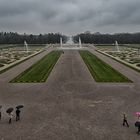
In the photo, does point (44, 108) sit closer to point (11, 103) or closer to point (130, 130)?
point (11, 103)

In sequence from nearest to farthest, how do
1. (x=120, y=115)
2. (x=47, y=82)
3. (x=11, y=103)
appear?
(x=120, y=115), (x=11, y=103), (x=47, y=82)

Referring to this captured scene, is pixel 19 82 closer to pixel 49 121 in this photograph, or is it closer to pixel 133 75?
pixel 49 121

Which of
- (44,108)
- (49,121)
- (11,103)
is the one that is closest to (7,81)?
(11,103)

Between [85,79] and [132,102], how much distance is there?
14538mm

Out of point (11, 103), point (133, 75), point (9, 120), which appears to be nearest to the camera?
point (9, 120)

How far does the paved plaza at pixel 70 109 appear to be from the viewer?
19.8 metres

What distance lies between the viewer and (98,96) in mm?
30906

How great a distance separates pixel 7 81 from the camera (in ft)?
133

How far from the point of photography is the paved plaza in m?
19.8

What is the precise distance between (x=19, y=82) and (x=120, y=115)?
21047mm

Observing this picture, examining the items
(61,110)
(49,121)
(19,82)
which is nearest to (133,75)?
(19,82)

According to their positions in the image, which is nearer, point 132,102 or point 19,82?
point 132,102

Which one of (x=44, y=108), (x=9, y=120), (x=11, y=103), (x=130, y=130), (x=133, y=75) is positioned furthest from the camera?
(x=133, y=75)

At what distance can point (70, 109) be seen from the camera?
84.1 ft
